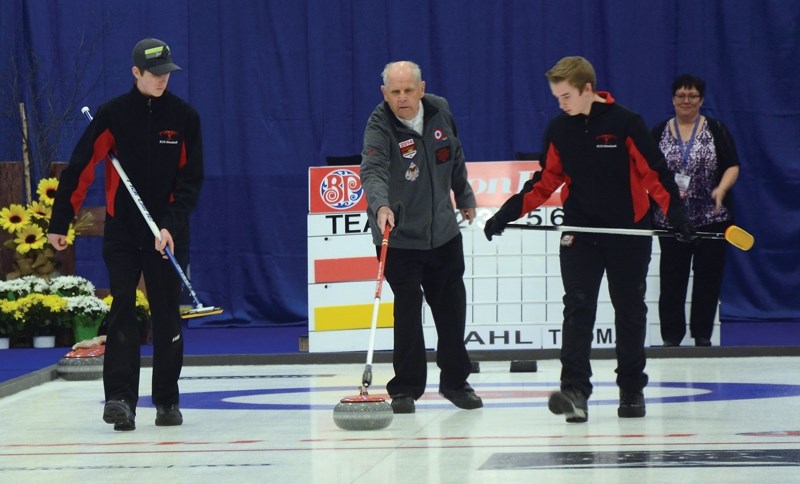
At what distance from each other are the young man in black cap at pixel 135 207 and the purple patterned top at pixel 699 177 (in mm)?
3402

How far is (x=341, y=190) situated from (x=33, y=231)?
214 centimetres

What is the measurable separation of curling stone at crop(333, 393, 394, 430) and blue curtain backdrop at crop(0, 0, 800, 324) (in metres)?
5.28

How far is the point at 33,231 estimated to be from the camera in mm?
8680

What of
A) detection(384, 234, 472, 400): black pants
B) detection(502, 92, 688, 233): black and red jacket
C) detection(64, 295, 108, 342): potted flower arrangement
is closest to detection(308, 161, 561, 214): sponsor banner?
detection(64, 295, 108, 342): potted flower arrangement

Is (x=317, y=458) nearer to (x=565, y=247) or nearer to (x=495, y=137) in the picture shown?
(x=565, y=247)

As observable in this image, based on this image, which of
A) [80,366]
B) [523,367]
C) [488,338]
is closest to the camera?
[80,366]

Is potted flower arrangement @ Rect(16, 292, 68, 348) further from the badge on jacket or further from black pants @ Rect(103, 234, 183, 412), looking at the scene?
the badge on jacket

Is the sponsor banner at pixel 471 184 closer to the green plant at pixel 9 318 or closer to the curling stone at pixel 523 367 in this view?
the curling stone at pixel 523 367

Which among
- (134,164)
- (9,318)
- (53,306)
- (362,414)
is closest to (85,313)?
(53,306)

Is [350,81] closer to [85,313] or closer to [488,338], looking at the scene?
[85,313]

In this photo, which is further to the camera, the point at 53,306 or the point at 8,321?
the point at 8,321

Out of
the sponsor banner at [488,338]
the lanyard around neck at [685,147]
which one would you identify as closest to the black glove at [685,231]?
the sponsor banner at [488,338]

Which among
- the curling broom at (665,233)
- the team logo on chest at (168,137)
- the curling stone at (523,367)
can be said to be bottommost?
the curling stone at (523,367)

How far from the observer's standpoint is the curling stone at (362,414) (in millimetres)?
4746
